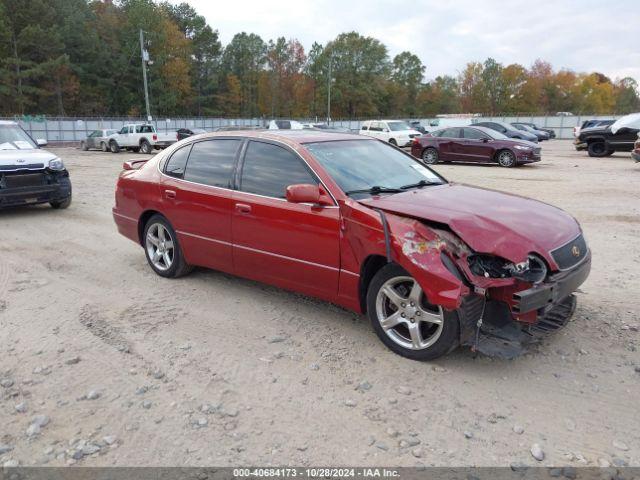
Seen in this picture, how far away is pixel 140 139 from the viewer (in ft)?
100

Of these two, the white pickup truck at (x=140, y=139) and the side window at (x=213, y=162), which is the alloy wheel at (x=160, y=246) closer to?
the side window at (x=213, y=162)

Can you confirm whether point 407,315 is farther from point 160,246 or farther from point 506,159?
point 506,159

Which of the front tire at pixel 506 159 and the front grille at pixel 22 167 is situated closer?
the front grille at pixel 22 167

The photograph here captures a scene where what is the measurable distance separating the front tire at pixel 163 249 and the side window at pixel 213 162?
0.69m

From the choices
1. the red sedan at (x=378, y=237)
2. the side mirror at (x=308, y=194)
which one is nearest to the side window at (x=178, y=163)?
the red sedan at (x=378, y=237)

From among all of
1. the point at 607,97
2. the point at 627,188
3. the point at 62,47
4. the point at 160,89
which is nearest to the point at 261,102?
the point at 160,89

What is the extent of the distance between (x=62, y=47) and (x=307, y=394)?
2539 inches

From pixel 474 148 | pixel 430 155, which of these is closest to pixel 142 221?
pixel 474 148

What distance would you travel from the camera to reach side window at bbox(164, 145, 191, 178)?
5.57m

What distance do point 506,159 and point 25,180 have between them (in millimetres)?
15013

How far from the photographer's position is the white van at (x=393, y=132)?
87.8 feet

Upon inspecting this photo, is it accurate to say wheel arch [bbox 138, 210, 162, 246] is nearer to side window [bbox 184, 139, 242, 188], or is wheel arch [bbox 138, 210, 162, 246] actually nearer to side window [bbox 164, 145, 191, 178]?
side window [bbox 164, 145, 191, 178]

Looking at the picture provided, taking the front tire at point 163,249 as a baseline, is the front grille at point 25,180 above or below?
above

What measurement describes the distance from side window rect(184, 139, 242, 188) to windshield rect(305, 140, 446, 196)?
3.01 feet
